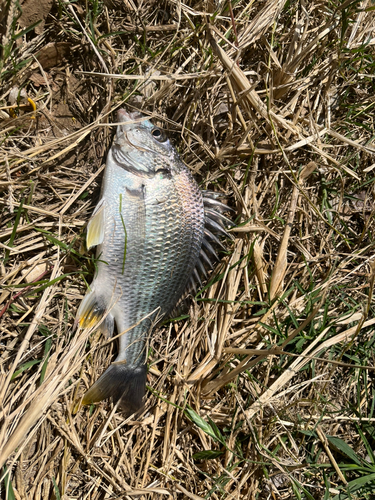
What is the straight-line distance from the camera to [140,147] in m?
2.59

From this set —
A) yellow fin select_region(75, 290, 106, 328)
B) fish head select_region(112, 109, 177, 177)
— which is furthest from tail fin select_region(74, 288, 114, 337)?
fish head select_region(112, 109, 177, 177)

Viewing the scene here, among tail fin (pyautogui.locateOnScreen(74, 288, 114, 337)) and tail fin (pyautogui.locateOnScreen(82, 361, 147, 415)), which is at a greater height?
tail fin (pyautogui.locateOnScreen(74, 288, 114, 337))

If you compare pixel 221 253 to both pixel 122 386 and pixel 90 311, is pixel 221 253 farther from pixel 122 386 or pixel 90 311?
pixel 122 386

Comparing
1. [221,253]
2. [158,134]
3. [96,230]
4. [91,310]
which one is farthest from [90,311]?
[158,134]

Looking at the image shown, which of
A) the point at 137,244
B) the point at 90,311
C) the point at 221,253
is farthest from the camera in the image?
the point at 221,253

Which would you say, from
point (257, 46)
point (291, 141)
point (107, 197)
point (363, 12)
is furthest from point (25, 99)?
point (363, 12)

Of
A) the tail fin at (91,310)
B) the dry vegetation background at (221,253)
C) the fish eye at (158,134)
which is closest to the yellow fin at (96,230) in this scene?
the dry vegetation background at (221,253)

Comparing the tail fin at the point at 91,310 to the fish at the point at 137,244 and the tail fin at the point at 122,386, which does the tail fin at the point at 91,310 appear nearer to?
the fish at the point at 137,244

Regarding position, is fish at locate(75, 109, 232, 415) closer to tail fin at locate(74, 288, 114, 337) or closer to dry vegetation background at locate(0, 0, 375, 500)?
tail fin at locate(74, 288, 114, 337)

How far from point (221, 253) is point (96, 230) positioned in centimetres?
94

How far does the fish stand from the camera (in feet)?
8.23

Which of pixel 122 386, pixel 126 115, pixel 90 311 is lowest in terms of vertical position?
pixel 122 386

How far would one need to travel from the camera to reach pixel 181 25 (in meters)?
2.85

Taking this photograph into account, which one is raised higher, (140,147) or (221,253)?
(140,147)
